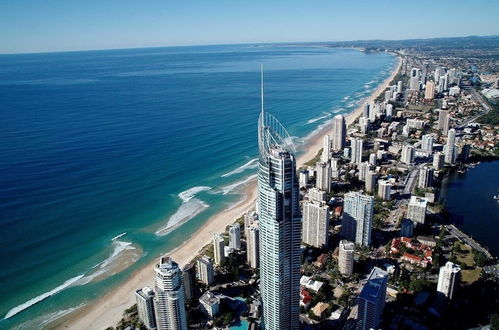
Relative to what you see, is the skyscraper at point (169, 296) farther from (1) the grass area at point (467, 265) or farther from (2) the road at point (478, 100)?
(2) the road at point (478, 100)

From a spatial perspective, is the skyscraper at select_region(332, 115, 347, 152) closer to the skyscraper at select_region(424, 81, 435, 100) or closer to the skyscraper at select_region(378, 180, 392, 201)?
the skyscraper at select_region(378, 180, 392, 201)

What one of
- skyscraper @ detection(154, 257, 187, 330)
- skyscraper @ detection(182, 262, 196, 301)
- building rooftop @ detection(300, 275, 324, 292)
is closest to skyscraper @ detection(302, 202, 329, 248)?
building rooftop @ detection(300, 275, 324, 292)

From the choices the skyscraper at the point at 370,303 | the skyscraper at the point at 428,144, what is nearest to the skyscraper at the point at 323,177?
the skyscraper at the point at 370,303

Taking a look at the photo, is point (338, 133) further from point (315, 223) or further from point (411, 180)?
point (315, 223)

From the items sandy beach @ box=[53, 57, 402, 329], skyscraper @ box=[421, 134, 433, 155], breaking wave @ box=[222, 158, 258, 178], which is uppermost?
skyscraper @ box=[421, 134, 433, 155]

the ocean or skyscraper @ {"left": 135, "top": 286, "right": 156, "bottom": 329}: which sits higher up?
skyscraper @ {"left": 135, "top": 286, "right": 156, "bottom": 329}

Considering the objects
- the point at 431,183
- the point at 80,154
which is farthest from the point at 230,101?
the point at 431,183
